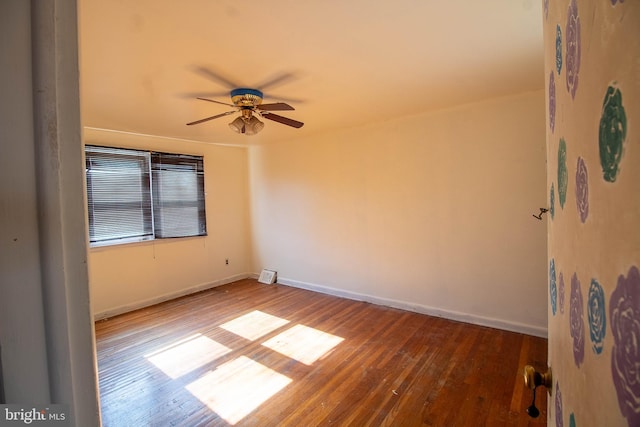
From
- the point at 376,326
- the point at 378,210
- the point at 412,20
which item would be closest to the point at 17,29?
the point at 412,20

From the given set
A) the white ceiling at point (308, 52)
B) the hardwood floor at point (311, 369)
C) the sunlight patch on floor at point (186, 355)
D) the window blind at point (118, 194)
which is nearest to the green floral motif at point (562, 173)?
the white ceiling at point (308, 52)

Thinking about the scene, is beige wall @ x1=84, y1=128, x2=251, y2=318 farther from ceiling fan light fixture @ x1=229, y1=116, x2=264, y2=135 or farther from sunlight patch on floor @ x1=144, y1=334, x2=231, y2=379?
Answer: ceiling fan light fixture @ x1=229, y1=116, x2=264, y2=135

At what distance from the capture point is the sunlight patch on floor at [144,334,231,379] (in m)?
2.37

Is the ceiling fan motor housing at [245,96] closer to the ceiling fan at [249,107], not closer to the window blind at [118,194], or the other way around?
the ceiling fan at [249,107]

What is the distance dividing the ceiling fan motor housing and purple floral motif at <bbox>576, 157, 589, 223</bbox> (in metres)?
2.21

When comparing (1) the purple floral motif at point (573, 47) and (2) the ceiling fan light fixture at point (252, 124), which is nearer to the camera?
(1) the purple floral motif at point (573, 47)

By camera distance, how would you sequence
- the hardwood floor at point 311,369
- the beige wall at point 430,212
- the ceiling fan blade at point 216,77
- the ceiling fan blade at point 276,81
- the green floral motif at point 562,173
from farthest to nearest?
1. the beige wall at point 430,212
2. the ceiling fan blade at point 276,81
3. the ceiling fan blade at point 216,77
4. the hardwood floor at point 311,369
5. the green floral motif at point 562,173

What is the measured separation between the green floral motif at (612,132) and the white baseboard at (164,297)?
4.34m

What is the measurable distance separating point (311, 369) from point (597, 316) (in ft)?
7.42

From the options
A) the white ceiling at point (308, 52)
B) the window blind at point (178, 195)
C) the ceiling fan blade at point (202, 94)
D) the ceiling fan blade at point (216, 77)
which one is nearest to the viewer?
the white ceiling at point (308, 52)

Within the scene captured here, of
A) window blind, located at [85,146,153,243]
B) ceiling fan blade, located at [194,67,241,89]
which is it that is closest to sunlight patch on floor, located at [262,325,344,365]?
ceiling fan blade, located at [194,67,241,89]

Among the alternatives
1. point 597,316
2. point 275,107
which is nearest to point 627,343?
point 597,316

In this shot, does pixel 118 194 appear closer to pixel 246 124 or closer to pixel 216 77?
pixel 246 124

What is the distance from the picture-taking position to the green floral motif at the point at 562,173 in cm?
55
